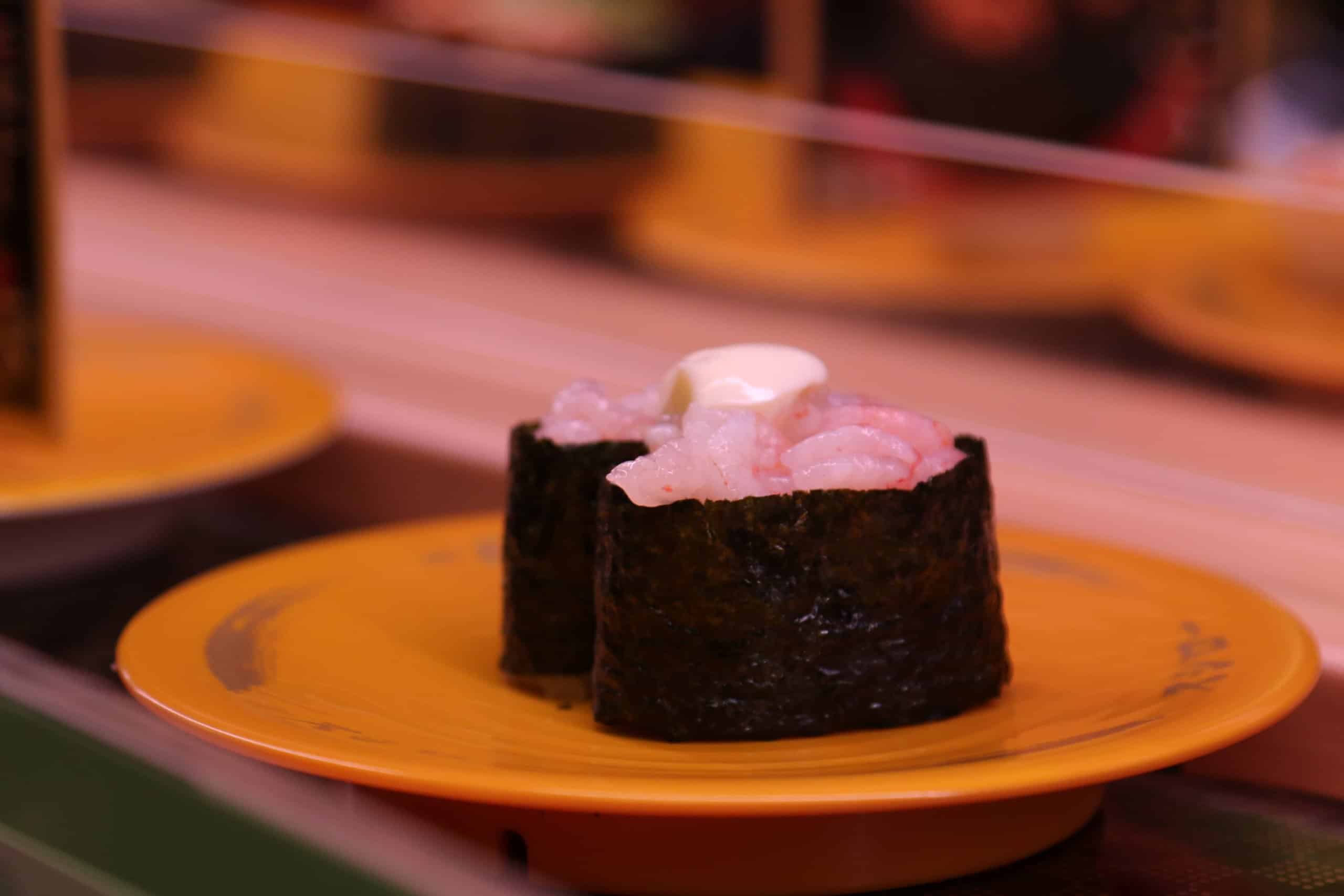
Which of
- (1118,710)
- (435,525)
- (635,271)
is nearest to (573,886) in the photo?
(1118,710)

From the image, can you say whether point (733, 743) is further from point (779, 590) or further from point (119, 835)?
point (119, 835)

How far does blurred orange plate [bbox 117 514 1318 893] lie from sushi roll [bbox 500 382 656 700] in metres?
0.03

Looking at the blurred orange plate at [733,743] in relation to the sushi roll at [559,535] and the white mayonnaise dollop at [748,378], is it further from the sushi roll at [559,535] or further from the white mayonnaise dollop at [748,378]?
the white mayonnaise dollop at [748,378]

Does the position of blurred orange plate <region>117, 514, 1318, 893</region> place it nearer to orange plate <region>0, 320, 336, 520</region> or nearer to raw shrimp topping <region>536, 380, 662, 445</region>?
raw shrimp topping <region>536, 380, 662, 445</region>

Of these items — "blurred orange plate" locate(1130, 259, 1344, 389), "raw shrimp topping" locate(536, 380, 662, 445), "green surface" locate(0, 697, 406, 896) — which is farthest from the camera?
"blurred orange plate" locate(1130, 259, 1344, 389)

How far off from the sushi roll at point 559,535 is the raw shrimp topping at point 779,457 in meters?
0.05

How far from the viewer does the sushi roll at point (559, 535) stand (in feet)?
2.57

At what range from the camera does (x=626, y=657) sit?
713 mm

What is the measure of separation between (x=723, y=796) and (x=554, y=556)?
251 mm

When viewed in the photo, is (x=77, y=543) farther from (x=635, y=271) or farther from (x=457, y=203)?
(x=457, y=203)

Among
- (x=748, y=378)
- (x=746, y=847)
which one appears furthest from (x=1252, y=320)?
(x=746, y=847)

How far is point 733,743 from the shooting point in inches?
27.4

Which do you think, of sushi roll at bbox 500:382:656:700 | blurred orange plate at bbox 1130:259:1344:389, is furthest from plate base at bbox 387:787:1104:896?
blurred orange plate at bbox 1130:259:1344:389

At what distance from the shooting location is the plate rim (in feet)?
1.86
